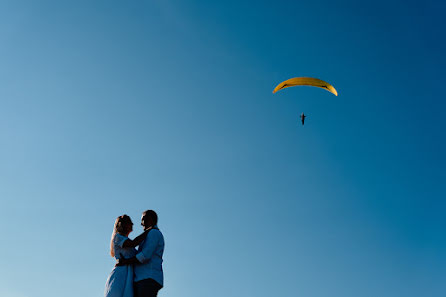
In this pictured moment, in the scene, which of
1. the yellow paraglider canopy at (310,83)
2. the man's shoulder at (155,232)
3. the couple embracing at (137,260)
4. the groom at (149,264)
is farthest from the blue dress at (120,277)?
the yellow paraglider canopy at (310,83)

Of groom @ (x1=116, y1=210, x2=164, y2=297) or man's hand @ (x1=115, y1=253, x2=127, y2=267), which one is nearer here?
groom @ (x1=116, y1=210, x2=164, y2=297)

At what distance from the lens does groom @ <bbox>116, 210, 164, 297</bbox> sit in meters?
7.87

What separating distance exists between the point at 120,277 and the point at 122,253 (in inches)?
18.8

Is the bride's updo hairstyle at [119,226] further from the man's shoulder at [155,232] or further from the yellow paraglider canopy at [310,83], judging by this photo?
the yellow paraglider canopy at [310,83]

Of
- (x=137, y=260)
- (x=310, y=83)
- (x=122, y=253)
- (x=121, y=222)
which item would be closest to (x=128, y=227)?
(x=121, y=222)

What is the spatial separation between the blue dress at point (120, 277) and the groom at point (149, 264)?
0.10 meters

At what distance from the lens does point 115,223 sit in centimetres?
851

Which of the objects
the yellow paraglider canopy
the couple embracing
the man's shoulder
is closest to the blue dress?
the couple embracing

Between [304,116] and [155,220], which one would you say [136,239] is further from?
[304,116]

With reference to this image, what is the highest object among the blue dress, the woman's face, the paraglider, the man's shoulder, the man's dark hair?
the paraglider

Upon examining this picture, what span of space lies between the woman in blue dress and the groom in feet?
0.37

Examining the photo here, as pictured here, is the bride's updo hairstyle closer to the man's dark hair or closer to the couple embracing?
the couple embracing

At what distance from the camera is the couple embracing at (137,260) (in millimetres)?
7855

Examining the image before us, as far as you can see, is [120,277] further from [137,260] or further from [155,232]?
[155,232]
